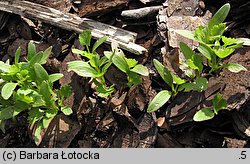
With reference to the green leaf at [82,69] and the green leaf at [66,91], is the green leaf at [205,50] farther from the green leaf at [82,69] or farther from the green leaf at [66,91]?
the green leaf at [66,91]

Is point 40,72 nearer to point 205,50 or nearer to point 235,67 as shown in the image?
point 205,50

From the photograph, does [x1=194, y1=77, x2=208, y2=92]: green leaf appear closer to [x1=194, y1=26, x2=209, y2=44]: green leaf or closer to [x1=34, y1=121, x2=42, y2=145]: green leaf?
[x1=194, y1=26, x2=209, y2=44]: green leaf

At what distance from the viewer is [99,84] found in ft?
7.57

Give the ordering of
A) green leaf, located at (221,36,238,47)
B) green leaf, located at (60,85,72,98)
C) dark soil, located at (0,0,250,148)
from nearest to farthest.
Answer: green leaf, located at (221,36,238,47) < dark soil, located at (0,0,250,148) < green leaf, located at (60,85,72,98)

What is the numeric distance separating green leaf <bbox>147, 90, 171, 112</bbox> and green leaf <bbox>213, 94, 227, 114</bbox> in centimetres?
22

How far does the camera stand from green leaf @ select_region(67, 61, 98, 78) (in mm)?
2244

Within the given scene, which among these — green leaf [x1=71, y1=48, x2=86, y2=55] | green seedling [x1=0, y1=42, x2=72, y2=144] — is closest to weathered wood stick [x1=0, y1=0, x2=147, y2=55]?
green leaf [x1=71, y1=48, x2=86, y2=55]

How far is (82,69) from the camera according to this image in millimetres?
2256

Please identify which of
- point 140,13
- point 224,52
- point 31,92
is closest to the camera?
point 224,52

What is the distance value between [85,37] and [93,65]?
0.16 metres

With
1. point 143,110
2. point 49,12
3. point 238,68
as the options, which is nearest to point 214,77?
point 238,68

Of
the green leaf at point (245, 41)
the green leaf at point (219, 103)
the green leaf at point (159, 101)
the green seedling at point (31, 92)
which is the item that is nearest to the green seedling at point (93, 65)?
the green seedling at point (31, 92)

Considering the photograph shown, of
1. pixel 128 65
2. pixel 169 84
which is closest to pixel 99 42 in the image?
pixel 128 65

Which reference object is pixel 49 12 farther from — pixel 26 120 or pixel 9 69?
pixel 26 120
